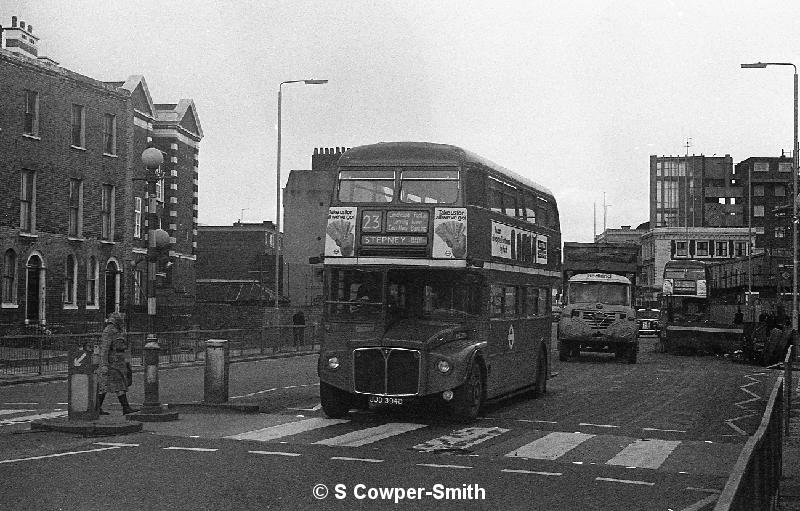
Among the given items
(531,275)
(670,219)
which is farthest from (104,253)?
(670,219)

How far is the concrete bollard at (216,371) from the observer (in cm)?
1958

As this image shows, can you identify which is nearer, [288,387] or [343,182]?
[343,182]

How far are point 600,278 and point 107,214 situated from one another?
2206 cm

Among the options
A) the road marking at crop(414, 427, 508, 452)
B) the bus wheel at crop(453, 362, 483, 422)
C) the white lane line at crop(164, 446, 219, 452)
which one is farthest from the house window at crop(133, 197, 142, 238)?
the white lane line at crop(164, 446, 219, 452)

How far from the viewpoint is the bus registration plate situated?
56.4 feet

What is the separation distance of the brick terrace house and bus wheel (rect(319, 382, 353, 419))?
75.1 feet

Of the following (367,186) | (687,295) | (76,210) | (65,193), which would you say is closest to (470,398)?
(367,186)

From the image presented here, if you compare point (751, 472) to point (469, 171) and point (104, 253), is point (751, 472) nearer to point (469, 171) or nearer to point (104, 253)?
point (469, 171)

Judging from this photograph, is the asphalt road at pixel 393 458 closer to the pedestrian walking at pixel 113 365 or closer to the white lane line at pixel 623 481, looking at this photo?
the white lane line at pixel 623 481

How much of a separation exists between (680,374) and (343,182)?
1749 cm

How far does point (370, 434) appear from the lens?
16.0 meters

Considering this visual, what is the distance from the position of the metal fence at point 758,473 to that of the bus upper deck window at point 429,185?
24.8 feet

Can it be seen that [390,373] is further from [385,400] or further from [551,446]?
[551,446]

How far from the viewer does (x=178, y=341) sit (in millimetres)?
35438
